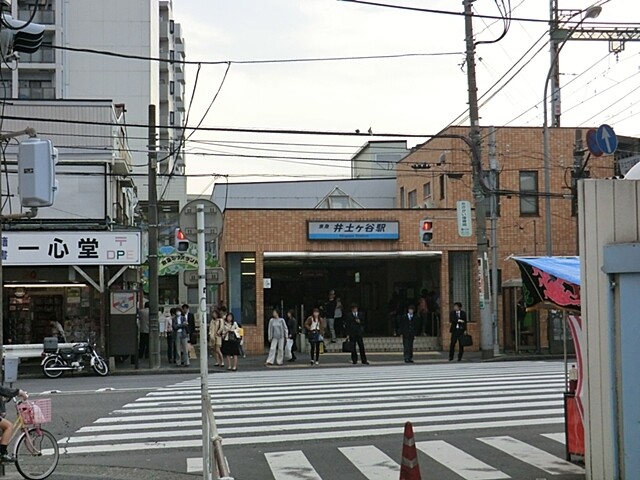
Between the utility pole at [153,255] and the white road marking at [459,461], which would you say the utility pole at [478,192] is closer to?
the utility pole at [153,255]

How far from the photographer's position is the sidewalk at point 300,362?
2549cm

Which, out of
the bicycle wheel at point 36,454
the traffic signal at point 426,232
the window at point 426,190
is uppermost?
the window at point 426,190

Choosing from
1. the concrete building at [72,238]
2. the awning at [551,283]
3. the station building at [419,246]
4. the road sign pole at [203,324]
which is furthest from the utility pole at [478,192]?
the road sign pole at [203,324]

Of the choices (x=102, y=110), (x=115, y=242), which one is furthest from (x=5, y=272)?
(x=102, y=110)

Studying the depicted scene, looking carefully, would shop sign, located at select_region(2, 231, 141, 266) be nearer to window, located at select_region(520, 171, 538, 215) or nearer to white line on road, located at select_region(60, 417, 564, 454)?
white line on road, located at select_region(60, 417, 564, 454)

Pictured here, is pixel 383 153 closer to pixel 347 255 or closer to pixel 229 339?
pixel 347 255

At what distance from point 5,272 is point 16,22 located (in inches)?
729

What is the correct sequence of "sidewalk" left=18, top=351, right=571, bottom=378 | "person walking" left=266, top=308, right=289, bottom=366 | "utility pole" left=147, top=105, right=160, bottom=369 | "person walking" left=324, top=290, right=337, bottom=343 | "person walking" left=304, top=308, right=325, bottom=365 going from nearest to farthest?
1. "sidewalk" left=18, top=351, right=571, bottom=378
2. "utility pole" left=147, top=105, right=160, bottom=369
3. "person walking" left=304, top=308, right=325, bottom=365
4. "person walking" left=266, top=308, right=289, bottom=366
5. "person walking" left=324, top=290, right=337, bottom=343

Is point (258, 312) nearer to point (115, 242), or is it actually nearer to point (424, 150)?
point (115, 242)

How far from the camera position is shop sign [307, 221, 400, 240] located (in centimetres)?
3131

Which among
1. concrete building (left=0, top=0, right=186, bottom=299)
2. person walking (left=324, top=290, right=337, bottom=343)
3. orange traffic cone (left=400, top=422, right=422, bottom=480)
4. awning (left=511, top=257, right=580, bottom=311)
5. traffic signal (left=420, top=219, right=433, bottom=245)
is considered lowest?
orange traffic cone (left=400, top=422, right=422, bottom=480)

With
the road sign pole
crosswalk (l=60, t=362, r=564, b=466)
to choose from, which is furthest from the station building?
the road sign pole

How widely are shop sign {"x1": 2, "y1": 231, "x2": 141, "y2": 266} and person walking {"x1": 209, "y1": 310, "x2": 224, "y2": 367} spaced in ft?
9.48

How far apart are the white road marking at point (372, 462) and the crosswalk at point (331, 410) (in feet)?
0.09
